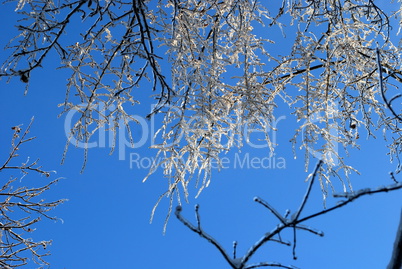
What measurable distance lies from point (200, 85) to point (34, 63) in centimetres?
78

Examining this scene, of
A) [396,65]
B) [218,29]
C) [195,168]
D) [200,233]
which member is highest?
[396,65]

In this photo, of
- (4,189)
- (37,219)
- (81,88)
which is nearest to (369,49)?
(81,88)

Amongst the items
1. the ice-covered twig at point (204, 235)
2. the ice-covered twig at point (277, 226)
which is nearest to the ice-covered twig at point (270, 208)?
the ice-covered twig at point (277, 226)

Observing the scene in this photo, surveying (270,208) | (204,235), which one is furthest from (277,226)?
(204,235)

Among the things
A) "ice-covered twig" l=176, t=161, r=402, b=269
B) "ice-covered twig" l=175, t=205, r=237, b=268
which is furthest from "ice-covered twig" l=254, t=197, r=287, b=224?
"ice-covered twig" l=175, t=205, r=237, b=268

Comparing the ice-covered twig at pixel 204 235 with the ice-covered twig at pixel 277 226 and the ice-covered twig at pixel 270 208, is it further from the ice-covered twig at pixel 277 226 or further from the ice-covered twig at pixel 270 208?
the ice-covered twig at pixel 270 208

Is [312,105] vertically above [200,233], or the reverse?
[312,105]

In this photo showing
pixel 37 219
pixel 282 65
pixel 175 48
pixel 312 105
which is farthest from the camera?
pixel 37 219

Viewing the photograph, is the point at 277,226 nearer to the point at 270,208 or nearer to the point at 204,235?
the point at 270,208

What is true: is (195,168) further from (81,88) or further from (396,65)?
(396,65)

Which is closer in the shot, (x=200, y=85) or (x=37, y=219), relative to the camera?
(x=200, y=85)

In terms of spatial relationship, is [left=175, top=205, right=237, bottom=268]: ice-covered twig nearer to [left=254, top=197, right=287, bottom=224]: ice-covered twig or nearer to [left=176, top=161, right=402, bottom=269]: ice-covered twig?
[left=176, top=161, right=402, bottom=269]: ice-covered twig

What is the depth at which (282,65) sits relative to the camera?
119 inches

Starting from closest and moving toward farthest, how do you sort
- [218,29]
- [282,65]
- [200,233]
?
[200,233] < [218,29] < [282,65]
